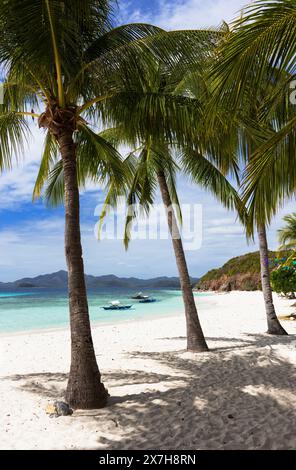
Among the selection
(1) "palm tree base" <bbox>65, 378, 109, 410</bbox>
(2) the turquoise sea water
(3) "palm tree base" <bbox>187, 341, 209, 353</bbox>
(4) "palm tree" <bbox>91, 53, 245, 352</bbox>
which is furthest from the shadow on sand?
(2) the turquoise sea water

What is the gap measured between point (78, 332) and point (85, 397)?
927mm

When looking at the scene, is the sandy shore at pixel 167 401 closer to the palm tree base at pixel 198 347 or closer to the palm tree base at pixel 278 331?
the palm tree base at pixel 198 347

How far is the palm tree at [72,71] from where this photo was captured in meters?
5.43

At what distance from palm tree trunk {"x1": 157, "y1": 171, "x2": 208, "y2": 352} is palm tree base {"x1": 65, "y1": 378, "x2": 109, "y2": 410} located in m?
4.23

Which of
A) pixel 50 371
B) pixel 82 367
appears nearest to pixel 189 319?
pixel 50 371

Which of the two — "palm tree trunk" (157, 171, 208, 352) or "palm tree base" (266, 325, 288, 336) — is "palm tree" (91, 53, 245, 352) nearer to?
"palm tree trunk" (157, 171, 208, 352)

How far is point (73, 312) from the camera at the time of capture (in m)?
5.95

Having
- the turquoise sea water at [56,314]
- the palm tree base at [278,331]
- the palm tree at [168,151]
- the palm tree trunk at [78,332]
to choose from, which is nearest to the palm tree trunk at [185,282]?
the palm tree at [168,151]

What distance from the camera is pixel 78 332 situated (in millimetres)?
5922

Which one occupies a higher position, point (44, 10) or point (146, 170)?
point (44, 10)

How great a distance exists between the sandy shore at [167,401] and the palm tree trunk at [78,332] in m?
0.29

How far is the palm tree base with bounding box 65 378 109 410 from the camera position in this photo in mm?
5746

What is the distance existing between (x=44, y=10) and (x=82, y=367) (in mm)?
4995
